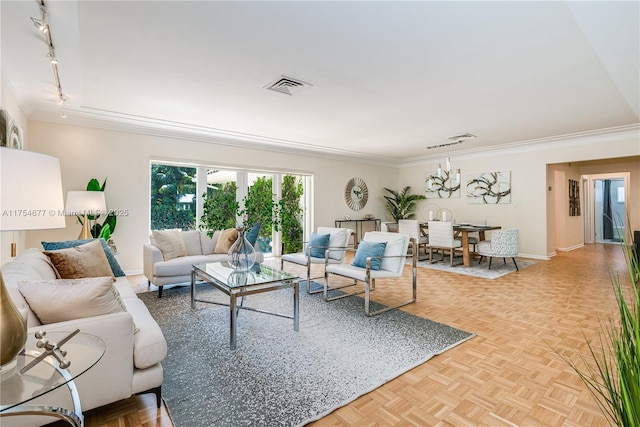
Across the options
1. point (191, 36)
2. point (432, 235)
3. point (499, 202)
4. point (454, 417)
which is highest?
point (191, 36)

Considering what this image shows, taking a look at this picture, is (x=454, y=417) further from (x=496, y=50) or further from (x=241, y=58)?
(x=241, y=58)

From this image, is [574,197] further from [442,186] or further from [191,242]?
[191,242]

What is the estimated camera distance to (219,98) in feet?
12.5

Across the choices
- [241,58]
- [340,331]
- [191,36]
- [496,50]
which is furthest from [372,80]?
[340,331]

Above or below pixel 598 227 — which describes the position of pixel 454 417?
below

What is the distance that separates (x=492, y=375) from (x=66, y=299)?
2.52 m

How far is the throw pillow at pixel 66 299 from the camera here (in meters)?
1.51

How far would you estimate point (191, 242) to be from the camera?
457cm

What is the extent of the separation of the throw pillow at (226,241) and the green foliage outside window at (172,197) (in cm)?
144

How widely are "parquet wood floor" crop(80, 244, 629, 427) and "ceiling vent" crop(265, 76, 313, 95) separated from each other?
2626 mm

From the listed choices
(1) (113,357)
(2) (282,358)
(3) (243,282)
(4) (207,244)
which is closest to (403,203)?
(4) (207,244)

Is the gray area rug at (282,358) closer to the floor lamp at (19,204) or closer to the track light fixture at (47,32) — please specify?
the floor lamp at (19,204)

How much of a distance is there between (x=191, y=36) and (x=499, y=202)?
6.95 m

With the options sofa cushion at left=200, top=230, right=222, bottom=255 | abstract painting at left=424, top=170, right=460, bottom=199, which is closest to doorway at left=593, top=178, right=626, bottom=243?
abstract painting at left=424, top=170, right=460, bottom=199
